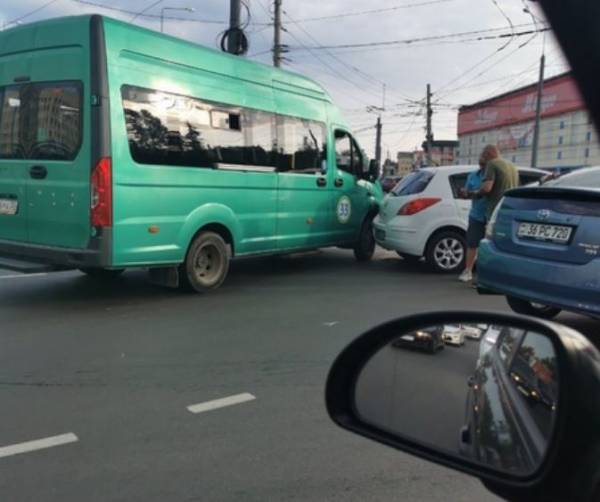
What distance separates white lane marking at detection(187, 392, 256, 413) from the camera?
3.74 meters

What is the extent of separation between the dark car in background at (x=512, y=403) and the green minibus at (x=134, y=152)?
5.10 meters

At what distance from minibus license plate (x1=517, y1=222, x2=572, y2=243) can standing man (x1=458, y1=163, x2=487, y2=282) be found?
291 centimetres

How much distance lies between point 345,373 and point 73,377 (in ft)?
10.3

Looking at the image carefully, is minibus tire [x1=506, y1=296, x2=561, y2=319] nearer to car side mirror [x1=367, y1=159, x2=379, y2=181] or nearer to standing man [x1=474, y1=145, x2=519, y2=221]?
standing man [x1=474, y1=145, x2=519, y2=221]

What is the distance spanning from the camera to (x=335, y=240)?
949 cm

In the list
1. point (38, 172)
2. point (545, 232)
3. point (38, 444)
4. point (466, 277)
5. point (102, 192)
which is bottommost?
point (38, 444)

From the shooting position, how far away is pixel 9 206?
265 inches

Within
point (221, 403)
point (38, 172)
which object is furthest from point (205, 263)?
point (221, 403)

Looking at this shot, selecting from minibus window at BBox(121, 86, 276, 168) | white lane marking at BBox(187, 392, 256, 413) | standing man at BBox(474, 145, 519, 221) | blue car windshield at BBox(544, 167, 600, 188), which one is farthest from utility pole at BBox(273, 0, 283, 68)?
white lane marking at BBox(187, 392, 256, 413)

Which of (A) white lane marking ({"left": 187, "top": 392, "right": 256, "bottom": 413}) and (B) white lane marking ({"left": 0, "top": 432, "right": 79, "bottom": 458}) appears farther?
(A) white lane marking ({"left": 187, "top": 392, "right": 256, "bottom": 413})

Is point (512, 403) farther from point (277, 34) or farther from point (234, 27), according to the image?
point (277, 34)

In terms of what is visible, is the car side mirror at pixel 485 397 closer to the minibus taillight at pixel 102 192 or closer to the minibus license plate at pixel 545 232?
the minibus license plate at pixel 545 232

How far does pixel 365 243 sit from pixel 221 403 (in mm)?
6612

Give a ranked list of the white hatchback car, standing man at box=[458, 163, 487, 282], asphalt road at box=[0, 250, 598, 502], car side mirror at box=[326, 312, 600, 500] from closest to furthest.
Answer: car side mirror at box=[326, 312, 600, 500] < asphalt road at box=[0, 250, 598, 502] < standing man at box=[458, 163, 487, 282] < the white hatchback car
